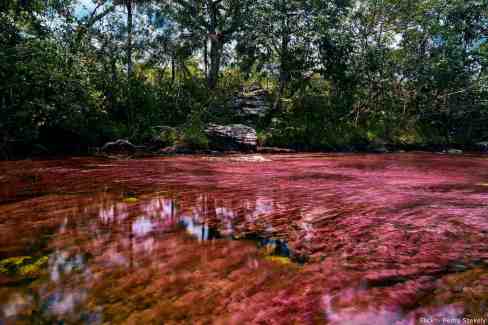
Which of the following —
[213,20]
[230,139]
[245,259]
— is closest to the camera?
[245,259]

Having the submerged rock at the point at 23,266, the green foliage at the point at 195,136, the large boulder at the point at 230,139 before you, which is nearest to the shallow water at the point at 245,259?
the submerged rock at the point at 23,266

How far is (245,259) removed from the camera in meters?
1.95

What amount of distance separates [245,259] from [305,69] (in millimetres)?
22802

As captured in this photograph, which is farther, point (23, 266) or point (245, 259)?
point (245, 259)

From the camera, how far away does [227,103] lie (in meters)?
21.3

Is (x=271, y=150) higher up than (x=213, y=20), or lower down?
lower down

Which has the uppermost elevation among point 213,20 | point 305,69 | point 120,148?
point 213,20

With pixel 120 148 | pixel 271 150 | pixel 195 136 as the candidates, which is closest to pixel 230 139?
pixel 195 136

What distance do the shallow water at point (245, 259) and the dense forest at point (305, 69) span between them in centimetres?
1273

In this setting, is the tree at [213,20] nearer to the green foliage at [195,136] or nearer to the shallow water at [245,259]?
the green foliage at [195,136]

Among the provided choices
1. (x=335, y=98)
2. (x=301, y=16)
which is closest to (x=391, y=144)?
(x=335, y=98)

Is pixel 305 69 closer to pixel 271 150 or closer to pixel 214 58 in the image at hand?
pixel 214 58

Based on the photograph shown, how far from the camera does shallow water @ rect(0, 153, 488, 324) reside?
4.51 ft

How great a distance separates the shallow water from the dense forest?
41.8 feet
